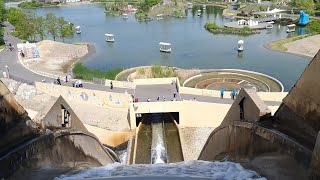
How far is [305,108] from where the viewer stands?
6.33 meters

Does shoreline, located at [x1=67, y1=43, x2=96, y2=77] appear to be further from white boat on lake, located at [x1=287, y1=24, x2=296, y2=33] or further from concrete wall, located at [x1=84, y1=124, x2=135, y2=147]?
white boat on lake, located at [x1=287, y1=24, x2=296, y2=33]

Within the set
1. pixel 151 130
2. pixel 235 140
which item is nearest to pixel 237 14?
pixel 151 130

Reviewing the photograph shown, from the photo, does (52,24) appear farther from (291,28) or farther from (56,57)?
(291,28)

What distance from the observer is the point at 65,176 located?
23.1 feet

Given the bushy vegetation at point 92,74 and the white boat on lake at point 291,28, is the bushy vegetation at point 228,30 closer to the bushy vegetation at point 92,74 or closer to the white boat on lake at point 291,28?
the white boat on lake at point 291,28

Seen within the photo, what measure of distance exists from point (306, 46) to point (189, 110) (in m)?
27.6

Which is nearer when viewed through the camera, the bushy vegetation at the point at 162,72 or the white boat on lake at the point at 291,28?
the bushy vegetation at the point at 162,72

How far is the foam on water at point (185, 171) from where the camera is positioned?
21.6ft

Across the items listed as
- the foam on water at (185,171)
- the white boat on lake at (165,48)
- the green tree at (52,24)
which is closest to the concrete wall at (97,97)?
the foam on water at (185,171)

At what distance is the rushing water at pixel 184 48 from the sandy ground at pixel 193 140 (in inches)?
424

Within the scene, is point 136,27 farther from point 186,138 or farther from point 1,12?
point 186,138

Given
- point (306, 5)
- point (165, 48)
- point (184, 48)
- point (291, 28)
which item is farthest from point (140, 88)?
point (306, 5)

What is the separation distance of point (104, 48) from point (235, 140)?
132 feet

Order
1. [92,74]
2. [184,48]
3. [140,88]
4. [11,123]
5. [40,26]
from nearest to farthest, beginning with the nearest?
[11,123], [140,88], [92,74], [184,48], [40,26]
